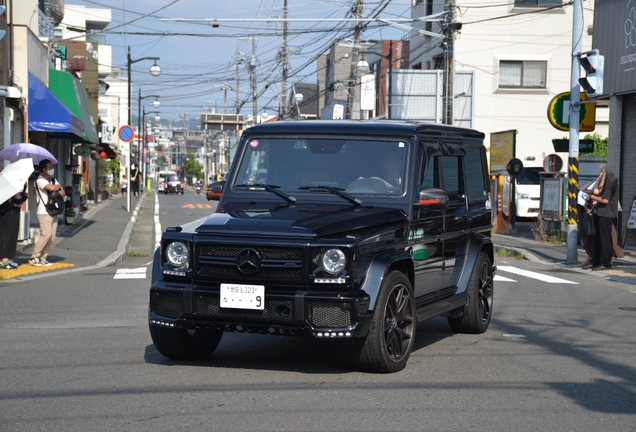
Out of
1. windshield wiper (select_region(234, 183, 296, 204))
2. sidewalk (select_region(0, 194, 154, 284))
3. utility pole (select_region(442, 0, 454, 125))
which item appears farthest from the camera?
utility pole (select_region(442, 0, 454, 125))

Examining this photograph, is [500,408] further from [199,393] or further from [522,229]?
[522,229]

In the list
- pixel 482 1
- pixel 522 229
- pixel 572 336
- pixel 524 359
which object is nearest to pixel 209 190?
pixel 524 359

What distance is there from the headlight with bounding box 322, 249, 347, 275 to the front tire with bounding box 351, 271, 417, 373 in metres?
0.43

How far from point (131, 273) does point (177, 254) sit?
891 centimetres

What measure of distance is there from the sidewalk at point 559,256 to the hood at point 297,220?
355 inches

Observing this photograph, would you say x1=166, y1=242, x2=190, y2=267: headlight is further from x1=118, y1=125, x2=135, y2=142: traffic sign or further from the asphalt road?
x1=118, y1=125, x2=135, y2=142: traffic sign

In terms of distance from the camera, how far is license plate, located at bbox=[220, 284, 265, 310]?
6281 mm

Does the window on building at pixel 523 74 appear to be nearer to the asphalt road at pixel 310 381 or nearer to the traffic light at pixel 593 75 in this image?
the traffic light at pixel 593 75

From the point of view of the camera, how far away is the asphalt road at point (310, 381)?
212 inches

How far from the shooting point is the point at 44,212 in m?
15.4

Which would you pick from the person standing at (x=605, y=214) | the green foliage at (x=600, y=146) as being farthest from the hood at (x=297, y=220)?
the green foliage at (x=600, y=146)

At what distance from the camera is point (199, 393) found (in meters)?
6.02

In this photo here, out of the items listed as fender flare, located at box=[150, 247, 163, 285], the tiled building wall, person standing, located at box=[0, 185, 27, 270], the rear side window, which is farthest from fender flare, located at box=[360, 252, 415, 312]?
the tiled building wall

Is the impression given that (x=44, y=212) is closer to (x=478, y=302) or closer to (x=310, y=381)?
(x=478, y=302)
